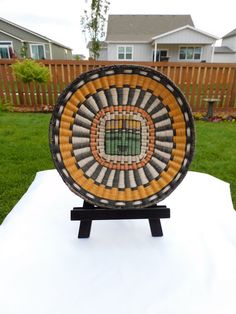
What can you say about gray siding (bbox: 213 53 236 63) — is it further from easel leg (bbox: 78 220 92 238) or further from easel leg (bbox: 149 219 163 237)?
easel leg (bbox: 78 220 92 238)

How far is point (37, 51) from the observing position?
18.2 m

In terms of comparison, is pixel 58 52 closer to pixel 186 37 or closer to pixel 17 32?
pixel 17 32

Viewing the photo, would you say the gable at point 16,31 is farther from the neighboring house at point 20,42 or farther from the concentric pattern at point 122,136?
the concentric pattern at point 122,136

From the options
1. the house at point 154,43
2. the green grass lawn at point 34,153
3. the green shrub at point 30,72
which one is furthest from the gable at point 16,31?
the green grass lawn at point 34,153

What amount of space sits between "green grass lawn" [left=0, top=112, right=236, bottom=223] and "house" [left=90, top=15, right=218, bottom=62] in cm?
1395

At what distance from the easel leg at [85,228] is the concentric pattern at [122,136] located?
165 mm

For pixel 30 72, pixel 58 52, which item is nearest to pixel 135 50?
pixel 58 52

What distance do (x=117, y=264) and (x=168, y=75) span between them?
5189mm

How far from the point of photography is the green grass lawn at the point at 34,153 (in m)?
2.27

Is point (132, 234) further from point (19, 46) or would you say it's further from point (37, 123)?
point (19, 46)

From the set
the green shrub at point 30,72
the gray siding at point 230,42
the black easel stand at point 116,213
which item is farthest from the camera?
the gray siding at point 230,42

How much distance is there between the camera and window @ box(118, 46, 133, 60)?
17531mm

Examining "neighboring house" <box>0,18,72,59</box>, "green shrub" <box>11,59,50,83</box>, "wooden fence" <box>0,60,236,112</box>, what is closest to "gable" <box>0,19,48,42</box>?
"neighboring house" <box>0,18,72,59</box>

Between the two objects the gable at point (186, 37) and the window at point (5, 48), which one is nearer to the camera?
the gable at point (186, 37)
